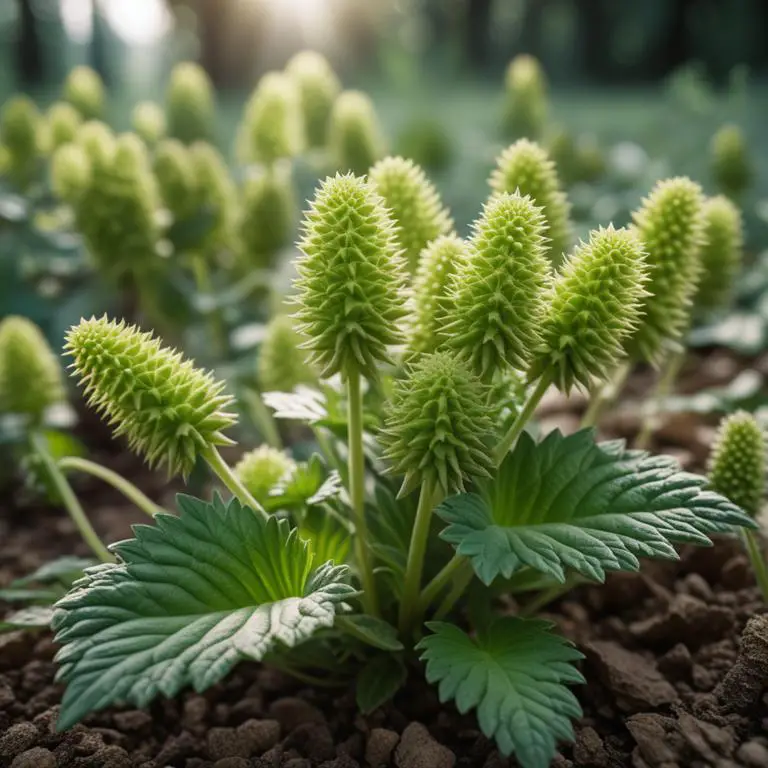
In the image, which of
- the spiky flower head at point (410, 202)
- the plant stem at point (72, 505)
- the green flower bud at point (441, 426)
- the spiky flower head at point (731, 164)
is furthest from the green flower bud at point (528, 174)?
the spiky flower head at point (731, 164)

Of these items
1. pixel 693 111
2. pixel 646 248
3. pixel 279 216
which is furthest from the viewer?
pixel 693 111

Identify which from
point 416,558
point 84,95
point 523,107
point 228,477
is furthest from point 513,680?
point 84,95

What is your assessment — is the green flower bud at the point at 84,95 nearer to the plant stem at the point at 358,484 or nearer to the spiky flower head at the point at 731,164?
the spiky flower head at the point at 731,164

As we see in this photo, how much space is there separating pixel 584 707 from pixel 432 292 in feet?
2.23

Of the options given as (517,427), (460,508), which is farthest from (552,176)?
(460,508)

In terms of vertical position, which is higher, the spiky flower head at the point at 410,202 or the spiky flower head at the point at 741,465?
the spiky flower head at the point at 410,202

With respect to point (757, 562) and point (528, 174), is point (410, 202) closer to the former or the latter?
point (528, 174)

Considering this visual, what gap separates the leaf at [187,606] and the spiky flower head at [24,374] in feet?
2.83

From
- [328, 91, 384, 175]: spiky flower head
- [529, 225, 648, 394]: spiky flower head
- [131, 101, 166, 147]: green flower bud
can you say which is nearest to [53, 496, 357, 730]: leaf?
[529, 225, 648, 394]: spiky flower head

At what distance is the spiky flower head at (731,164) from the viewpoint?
2695mm

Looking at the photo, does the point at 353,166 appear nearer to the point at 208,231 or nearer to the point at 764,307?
the point at 208,231

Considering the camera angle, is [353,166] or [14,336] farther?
[353,166]

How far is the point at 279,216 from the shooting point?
7.79 ft

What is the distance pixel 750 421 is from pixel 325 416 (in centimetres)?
68
